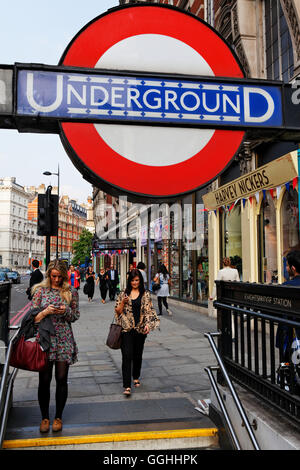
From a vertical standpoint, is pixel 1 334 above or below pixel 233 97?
below

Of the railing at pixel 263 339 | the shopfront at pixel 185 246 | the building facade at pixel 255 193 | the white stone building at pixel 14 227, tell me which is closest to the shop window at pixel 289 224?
the building facade at pixel 255 193

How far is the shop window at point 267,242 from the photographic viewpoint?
33.2 ft

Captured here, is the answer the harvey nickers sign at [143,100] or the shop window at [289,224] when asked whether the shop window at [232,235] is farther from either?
the harvey nickers sign at [143,100]

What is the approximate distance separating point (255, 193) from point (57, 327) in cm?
711

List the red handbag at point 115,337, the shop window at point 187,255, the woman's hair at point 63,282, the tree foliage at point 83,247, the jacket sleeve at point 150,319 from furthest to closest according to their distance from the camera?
the tree foliage at point 83,247 < the shop window at point 187,255 < the jacket sleeve at point 150,319 < the red handbag at point 115,337 < the woman's hair at point 63,282

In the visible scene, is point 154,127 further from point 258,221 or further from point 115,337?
point 258,221

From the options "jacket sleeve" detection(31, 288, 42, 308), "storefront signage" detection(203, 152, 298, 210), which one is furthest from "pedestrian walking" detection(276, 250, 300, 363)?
"storefront signage" detection(203, 152, 298, 210)

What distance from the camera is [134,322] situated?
223 inches

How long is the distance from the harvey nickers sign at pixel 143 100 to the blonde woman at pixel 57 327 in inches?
99.6

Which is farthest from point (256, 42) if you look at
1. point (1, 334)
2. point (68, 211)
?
point (68, 211)

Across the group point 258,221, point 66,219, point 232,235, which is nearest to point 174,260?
point 232,235

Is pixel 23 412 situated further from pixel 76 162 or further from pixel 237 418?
pixel 76 162

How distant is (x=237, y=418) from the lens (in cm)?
344

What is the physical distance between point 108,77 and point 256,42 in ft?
35.0
